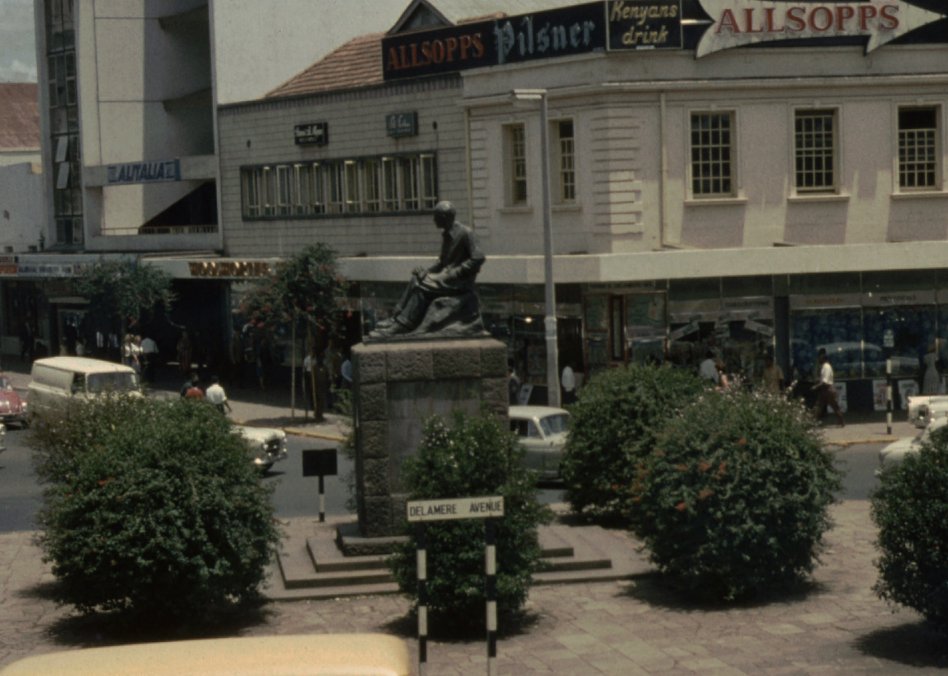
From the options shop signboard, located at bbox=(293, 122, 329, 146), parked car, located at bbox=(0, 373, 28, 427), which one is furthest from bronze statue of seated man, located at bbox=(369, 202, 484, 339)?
shop signboard, located at bbox=(293, 122, 329, 146)

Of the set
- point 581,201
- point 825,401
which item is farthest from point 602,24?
point 825,401

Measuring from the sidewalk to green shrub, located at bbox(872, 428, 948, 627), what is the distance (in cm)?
68

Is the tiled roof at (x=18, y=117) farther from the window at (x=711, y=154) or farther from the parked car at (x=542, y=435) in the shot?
the parked car at (x=542, y=435)

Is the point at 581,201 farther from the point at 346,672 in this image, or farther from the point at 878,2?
the point at 346,672

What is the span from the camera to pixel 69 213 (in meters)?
64.9

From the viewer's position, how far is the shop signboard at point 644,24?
3772 centimetres

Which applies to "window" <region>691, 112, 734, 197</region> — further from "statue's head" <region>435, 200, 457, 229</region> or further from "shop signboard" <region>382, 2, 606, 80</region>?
"statue's head" <region>435, 200, 457, 229</region>

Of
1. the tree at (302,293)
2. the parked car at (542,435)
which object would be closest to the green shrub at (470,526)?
the parked car at (542,435)

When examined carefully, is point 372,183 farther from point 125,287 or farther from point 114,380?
point 114,380

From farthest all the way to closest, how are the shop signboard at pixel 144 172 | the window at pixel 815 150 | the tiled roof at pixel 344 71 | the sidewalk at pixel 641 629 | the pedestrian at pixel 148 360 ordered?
1. the shop signboard at pixel 144 172
2. the pedestrian at pixel 148 360
3. the tiled roof at pixel 344 71
4. the window at pixel 815 150
5. the sidewalk at pixel 641 629

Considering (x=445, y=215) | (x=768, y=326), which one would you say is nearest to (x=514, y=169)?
(x=768, y=326)

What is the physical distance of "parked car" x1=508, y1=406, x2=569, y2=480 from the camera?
29.7 metres

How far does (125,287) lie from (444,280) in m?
32.2

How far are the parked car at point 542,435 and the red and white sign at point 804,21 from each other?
11.4 meters
